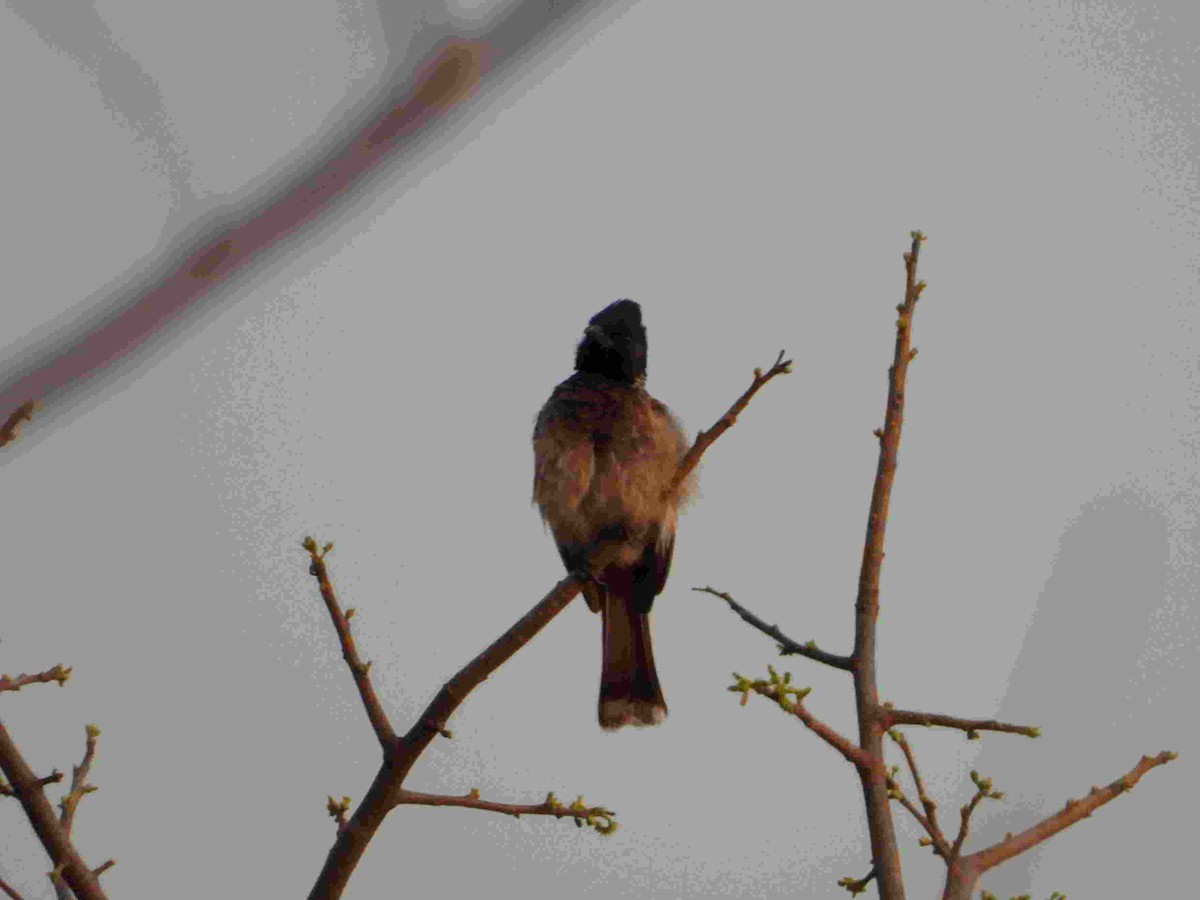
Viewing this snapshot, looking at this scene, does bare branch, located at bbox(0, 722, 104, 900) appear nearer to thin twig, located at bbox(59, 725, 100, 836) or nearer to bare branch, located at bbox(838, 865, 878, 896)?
thin twig, located at bbox(59, 725, 100, 836)

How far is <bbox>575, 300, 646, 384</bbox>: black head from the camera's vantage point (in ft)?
21.0

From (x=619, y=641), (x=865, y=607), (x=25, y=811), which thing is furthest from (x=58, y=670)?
(x=619, y=641)

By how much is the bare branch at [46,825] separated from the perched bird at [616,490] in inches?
106

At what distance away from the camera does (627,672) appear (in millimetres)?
6289

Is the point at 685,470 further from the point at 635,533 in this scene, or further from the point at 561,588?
the point at 635,533

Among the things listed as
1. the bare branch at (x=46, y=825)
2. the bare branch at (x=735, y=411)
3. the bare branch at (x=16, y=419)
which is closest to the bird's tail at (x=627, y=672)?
the bare branch at (x=735, y=411)

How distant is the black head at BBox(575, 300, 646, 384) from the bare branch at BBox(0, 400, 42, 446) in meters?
5.18

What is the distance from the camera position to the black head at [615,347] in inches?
252

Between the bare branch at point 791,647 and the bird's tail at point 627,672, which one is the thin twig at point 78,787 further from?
the bird's tail at point 627,672

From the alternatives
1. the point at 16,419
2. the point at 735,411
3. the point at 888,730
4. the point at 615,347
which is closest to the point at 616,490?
the point at 615,347

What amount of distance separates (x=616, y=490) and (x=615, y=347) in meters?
0.88

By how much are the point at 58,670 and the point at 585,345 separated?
379 centimetres

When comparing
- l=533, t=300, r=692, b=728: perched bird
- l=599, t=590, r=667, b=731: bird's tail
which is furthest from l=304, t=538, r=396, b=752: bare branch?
l=599, t=590, r=667, b=731: bird's tail

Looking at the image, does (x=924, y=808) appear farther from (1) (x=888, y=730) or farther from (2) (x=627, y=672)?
(2) (x=627, y=672)
